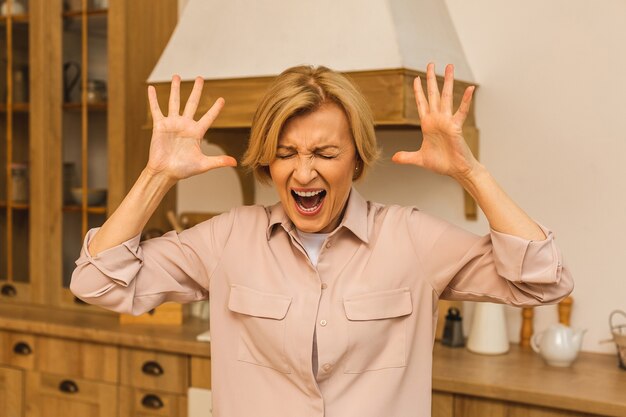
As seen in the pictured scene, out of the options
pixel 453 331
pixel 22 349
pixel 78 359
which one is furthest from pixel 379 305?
pixel 22 349

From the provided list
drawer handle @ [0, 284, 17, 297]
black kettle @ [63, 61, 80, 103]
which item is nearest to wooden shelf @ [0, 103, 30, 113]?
black kettle @ [63, 61, 80, 103]

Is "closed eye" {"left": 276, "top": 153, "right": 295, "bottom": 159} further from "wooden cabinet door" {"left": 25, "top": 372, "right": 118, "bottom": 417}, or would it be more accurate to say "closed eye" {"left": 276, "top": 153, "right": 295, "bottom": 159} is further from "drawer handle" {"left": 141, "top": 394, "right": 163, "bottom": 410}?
"wooden cabinet door" {"left": 25, "top": 372, "right": 118, "bottom": 417}

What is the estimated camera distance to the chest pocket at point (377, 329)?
1.53m

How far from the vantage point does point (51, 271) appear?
10.5ft

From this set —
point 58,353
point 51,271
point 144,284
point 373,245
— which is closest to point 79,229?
point 51,271

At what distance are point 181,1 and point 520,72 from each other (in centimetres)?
137

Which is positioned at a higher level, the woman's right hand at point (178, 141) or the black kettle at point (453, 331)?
the woman's right hand at point (178, 141)

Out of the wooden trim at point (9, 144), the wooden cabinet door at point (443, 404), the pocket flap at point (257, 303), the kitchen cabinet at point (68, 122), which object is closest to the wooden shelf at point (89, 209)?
the kitchen cabinet at point (68, 122)

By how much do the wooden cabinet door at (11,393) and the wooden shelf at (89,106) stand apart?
102cm

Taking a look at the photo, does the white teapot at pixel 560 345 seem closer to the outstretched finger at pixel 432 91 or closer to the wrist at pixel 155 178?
the outstretched finger at pixel 432 91

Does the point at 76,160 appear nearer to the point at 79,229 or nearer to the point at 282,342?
the point at 79,229

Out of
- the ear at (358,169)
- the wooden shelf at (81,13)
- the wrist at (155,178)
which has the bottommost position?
the wrist at (155,178)

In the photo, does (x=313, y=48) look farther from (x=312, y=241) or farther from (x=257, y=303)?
(x=257, y=303)

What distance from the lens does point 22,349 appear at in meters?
2.96
